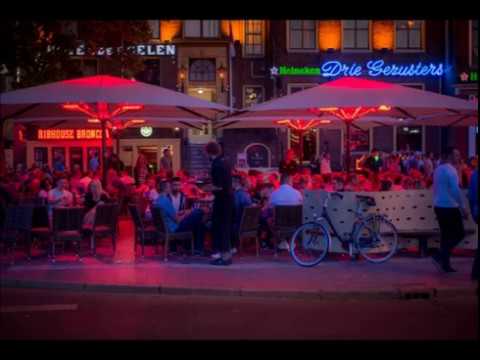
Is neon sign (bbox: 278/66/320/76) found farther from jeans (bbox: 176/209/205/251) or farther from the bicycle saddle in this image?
the bicycle saddle

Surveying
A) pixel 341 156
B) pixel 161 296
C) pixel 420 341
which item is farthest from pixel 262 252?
pixel 341 156

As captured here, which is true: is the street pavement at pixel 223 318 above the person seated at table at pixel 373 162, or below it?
below

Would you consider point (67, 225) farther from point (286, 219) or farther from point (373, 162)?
point (373, 162)

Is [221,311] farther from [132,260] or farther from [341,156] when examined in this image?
[341,156]

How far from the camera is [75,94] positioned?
12.3m

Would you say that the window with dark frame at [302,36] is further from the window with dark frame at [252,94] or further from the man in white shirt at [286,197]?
the man in white shirt at [286,197]

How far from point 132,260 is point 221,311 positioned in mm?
3698

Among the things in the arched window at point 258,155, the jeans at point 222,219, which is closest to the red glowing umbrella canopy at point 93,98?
the jeans at point 222,219

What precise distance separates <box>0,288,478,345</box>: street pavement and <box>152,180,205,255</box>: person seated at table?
252 centimetres

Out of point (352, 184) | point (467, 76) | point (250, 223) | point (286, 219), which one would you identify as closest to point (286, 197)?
point (286, 219)

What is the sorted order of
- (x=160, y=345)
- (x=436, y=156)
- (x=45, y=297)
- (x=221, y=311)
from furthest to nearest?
(x=436, y=156) → (x=45, y=297) → (x=221, y=311) → (x=160, y=345)

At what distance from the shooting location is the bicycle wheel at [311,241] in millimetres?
11555

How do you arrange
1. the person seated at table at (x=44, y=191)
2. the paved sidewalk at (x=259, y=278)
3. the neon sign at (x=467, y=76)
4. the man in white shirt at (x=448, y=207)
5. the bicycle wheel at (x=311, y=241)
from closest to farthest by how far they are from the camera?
the paved sidewalk at (x=259, y=278)
the man in white shirt at (x=448, y=207)
the bicycle wheel at (x=311, y=241)
the person seated at table at (x=44, y=191)
the neon sign at (x=467, y=76)

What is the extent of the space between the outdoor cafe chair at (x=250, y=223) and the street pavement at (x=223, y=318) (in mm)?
2831
